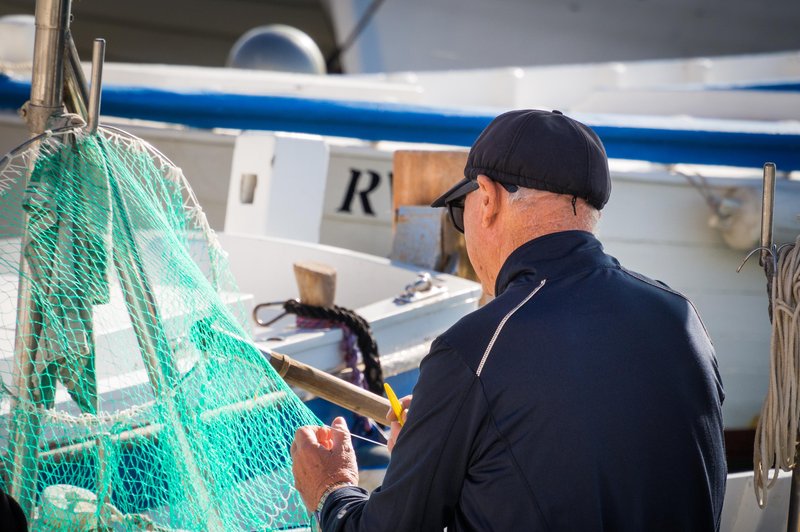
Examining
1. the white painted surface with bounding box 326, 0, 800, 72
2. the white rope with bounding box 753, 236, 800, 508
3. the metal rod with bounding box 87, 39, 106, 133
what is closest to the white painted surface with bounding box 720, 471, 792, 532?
the white rope with bounding box 753, 236, 800, 508

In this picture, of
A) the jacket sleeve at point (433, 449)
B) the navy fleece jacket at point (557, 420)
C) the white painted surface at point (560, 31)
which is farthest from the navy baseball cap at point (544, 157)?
the white painted surface at point (560, 31)

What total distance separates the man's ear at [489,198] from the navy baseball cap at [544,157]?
0.01 m

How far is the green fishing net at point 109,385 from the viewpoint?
2.01 m

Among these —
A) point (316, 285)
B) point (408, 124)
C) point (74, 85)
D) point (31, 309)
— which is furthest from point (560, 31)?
point (31, 309)

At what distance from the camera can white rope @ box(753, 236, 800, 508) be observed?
2318 mm

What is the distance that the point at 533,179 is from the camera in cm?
166

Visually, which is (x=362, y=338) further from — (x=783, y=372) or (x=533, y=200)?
(x=533, y=200)

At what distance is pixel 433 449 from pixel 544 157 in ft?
1.89

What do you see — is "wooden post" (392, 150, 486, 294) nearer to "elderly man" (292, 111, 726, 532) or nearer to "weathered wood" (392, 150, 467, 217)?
"weathered wood" (392, 150, 467, 217)

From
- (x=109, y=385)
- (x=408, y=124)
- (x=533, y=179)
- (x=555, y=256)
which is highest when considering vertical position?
(x=408, y=124)

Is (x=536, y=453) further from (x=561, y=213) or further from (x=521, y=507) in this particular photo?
(x=561, y=213)

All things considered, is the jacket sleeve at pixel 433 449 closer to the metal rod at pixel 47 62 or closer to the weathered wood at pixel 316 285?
the metal rod at pixel 47 62

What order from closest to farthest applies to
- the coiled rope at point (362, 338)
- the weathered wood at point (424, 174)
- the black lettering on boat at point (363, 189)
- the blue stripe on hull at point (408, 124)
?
the coiled rope at point (362, 338) → the weathered wood at point (424, 174) → the blue stripe on hull at point (408, 124) → the black lettering on boat at point (363, 189)

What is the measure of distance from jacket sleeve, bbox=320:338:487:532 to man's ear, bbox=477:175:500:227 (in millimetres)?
306
